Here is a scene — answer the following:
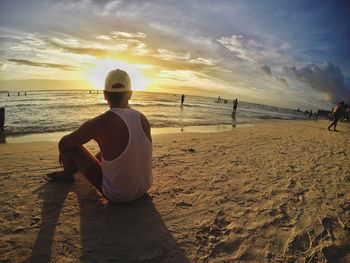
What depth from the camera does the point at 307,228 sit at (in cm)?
322

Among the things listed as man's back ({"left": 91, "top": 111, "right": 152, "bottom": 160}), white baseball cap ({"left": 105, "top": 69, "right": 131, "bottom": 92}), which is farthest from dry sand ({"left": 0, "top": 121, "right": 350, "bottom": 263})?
white baseball cap ({"left": 105, "top": 69, "right": 131, "bottom": 92})

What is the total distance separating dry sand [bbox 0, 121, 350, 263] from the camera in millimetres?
2598

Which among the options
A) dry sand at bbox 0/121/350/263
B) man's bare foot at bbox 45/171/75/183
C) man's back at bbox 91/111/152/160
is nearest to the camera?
dry sand at bbox 0/121/350/263

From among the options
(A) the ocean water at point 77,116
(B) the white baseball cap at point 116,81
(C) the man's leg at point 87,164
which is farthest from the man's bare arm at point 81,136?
A: (A) the ocean water at point 77,116

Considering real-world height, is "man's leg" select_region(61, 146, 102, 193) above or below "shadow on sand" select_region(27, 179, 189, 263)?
above

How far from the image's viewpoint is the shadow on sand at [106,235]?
97.7 inches

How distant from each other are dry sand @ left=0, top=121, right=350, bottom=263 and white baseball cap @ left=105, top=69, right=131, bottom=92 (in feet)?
5.53

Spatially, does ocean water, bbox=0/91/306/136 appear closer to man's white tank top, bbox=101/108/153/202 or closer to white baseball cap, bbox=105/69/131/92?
man's white tank top, bbox=101/108/153/202

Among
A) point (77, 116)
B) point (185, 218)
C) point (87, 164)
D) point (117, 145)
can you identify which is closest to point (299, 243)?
point (185, 218)

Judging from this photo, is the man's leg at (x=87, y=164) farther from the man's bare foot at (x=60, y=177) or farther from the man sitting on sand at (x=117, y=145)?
the man's bare foot at (x=60, y=177)

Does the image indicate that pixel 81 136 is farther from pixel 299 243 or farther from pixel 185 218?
pixel 299 243

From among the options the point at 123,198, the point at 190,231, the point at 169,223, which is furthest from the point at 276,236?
the point at 123,198

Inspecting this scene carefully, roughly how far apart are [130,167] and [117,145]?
34 cm

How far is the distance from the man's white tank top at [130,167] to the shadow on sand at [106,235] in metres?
0.28
